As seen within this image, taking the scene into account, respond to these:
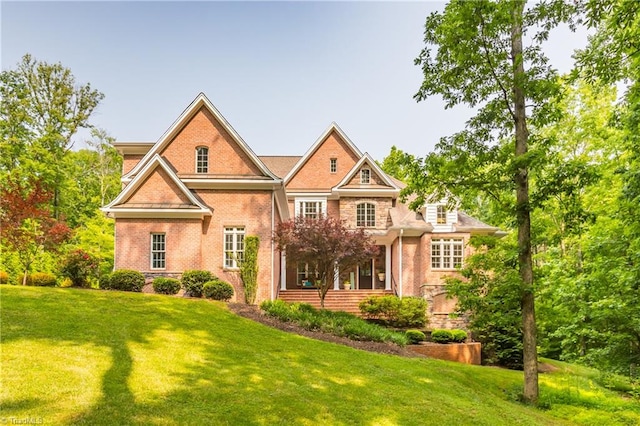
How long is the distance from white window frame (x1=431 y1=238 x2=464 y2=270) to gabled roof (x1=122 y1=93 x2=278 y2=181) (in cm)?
999

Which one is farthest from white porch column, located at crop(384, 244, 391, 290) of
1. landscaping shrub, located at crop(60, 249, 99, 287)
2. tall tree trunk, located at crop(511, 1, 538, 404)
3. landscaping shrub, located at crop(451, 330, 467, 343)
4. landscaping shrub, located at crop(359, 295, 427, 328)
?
landscaping shrub, located at crop(60, 249, 99, 287)

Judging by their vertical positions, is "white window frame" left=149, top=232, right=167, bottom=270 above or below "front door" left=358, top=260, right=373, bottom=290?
above

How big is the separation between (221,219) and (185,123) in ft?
16.1

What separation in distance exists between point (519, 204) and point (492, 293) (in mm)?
2313

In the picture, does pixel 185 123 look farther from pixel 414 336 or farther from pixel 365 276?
pixel 365 276

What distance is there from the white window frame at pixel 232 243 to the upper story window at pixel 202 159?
3.02 m

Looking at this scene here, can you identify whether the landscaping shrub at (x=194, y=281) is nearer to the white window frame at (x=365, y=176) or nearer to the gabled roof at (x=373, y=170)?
the gabled roof at (x=373, y=170)

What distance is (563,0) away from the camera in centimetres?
942

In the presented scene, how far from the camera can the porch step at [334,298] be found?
70.6 ft

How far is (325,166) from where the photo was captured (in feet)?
87.8

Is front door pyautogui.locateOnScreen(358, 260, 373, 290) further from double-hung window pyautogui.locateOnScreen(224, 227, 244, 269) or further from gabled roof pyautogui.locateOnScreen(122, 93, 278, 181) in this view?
gabled roof pyautogui.locateOnScreen(122, 93, 278, 181)

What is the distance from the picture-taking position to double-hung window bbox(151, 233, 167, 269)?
660 inches

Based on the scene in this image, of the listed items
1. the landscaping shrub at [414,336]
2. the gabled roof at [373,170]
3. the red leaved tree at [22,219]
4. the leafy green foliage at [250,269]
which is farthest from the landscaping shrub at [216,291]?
the gabled roof at [373,170]

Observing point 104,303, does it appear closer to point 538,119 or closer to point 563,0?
point 538,119
